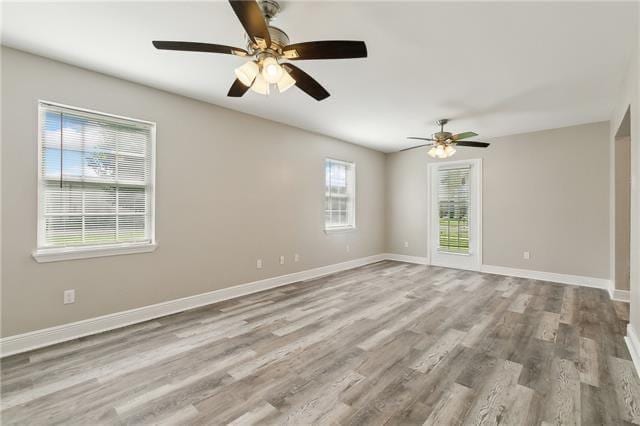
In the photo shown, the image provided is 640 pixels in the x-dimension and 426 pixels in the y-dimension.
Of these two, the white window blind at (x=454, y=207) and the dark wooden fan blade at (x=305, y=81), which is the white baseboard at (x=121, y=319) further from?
the white window blind at (x=454, y=207)

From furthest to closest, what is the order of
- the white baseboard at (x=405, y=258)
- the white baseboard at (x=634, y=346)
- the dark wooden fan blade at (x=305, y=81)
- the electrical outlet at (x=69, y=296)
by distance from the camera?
the white baseboard at (x=405, y=258) < the electrical outlet at (x=69, y=296) < the white baseboard at (x=634, y=346) < the dark wooden fan blade at (x=305, y=81)

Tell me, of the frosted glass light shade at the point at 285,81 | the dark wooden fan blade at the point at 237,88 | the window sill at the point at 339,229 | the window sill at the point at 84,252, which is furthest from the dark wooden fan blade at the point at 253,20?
the window sill at the point at 339,229

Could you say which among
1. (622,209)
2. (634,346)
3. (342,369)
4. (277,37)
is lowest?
(342,369)

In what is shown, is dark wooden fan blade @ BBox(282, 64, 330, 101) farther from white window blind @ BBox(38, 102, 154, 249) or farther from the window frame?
the window frame

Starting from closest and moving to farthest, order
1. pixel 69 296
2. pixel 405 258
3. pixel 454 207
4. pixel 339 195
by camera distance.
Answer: pixel 69 296, pixel 339 195, pixel 454 207, pixel 405 258

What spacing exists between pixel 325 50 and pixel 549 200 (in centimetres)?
530

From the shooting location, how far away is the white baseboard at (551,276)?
4699 millimetres

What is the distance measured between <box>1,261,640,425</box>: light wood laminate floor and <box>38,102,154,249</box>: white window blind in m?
1.08

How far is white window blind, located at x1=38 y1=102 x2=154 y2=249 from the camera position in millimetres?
2783

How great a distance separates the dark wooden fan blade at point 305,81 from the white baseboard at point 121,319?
295 cm

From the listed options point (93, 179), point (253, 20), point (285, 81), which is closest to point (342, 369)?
point (285, 81)

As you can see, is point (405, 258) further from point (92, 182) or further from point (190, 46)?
point (190, 46)

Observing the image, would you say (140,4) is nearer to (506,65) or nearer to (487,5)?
(487,5)

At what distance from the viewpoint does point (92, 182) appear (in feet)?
9.87
